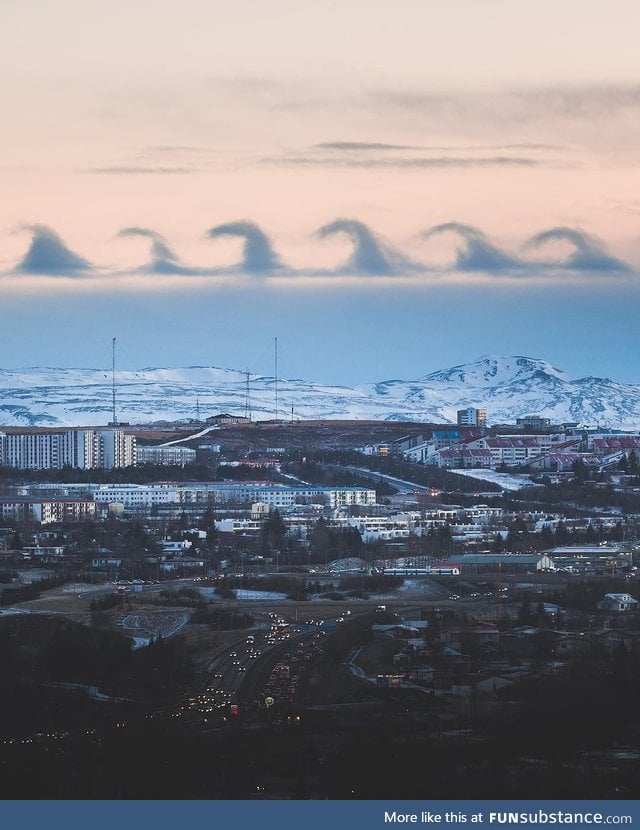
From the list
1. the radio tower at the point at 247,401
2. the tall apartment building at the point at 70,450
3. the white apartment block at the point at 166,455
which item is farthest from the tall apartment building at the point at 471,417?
the tall apartment building at the point at 70,450

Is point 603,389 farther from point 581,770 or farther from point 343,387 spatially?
point 581,770

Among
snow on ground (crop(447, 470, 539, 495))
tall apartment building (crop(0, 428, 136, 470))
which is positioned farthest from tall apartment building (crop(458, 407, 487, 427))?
snow on ground (crop(447, 470, 539, 495))

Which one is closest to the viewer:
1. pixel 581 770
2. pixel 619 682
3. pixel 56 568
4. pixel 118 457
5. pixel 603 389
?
pixel 581 770

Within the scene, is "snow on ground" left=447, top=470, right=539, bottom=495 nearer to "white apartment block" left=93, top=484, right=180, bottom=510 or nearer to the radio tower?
"white apartment block" left=93, top=484, right=180, bottom=510

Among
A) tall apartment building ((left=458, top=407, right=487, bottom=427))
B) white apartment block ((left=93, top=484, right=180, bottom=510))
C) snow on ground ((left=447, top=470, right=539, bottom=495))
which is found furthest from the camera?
tall apartment building ((left=458, top=407, right=487, bottom=427))

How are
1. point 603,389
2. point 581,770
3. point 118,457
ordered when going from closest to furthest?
point 581,770, point 118,457, point 603,389

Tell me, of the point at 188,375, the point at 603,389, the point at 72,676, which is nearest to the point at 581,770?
the point at 72,676

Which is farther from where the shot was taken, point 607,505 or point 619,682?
point 607,505
